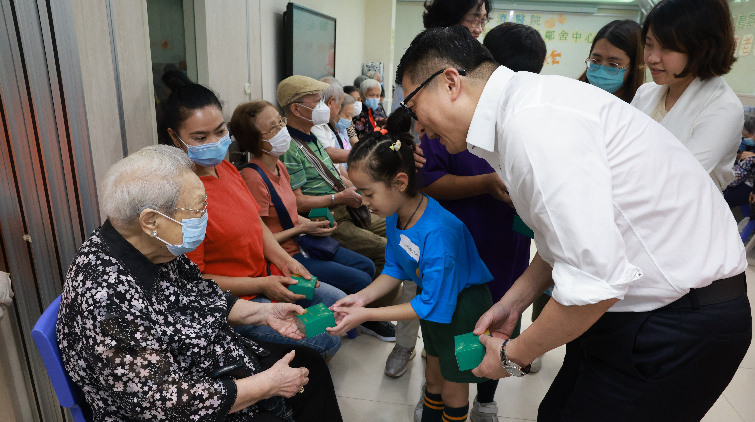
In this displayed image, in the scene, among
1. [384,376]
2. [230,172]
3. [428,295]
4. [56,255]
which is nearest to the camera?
[428,295]

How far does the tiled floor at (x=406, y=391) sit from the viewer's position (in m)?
2.20

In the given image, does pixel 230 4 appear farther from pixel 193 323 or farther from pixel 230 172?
pixel 193 323

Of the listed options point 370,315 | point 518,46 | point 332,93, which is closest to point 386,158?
point 370,315

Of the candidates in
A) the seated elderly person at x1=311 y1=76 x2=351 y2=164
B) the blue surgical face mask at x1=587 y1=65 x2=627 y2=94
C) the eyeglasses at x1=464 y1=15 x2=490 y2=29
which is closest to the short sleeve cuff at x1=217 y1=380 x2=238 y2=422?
the eyeglasses at x1=464 y1=15 x2=490 y2=29

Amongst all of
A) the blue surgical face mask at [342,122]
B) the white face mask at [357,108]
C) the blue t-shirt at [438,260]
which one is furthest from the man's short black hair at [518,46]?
the white face mask at [357,108]

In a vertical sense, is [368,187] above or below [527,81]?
below

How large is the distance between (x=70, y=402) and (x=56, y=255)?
66 cm

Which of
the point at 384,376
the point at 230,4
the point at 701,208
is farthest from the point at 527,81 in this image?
the point at 230,4

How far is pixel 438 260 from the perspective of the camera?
4.85 feet

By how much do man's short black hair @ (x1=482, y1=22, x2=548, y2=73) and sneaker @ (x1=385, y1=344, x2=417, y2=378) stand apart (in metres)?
1.57

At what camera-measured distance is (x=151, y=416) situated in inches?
43.4

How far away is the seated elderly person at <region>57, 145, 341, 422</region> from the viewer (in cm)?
107

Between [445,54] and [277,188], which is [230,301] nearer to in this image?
[277,188]

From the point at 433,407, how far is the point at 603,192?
142 cm
